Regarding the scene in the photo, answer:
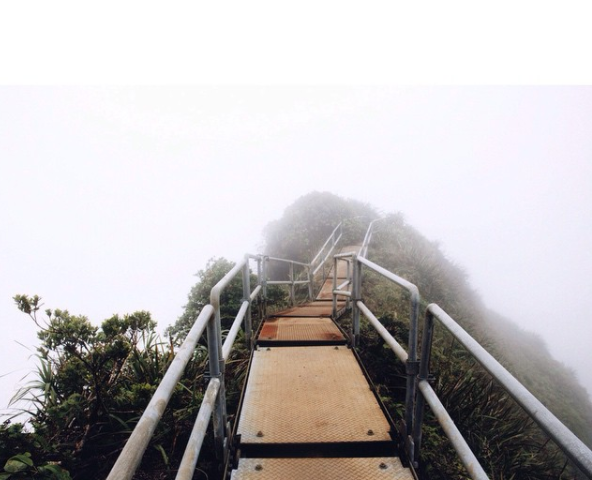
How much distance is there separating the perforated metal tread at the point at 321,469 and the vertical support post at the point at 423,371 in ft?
0.53

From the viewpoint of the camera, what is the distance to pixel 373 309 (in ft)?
24.1

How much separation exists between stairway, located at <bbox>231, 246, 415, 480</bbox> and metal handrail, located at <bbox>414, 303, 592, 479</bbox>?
347mm

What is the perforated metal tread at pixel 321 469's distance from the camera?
2.06 metres

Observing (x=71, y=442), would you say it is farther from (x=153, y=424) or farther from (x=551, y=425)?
(x=551, y=425)

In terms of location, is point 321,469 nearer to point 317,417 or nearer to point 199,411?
point 317,417

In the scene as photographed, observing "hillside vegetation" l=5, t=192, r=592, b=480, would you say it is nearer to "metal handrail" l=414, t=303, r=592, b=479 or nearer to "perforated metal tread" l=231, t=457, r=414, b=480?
"perforated metal tread" l=231, t=457, r=414, b=480

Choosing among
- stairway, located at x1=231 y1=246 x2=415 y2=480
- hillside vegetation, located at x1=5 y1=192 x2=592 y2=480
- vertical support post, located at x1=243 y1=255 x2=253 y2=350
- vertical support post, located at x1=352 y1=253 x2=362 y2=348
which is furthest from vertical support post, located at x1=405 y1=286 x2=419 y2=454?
vertical support post, located at x1=243 y1=255 x2=253 y2=350

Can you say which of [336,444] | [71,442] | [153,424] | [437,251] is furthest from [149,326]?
[437,251]

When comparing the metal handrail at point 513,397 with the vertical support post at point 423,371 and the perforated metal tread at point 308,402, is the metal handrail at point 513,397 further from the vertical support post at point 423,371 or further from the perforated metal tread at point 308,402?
the perforated metal tread at point 308,402

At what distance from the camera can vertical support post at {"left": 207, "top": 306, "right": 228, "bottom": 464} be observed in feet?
6.49

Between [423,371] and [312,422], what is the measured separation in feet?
3.09

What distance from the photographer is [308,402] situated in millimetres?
2799

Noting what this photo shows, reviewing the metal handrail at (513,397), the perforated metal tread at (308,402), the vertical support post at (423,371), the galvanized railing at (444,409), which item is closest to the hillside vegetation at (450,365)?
the perforated metal tread at (308,402)

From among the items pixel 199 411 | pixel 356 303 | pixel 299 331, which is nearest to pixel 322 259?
pixel 299 331
